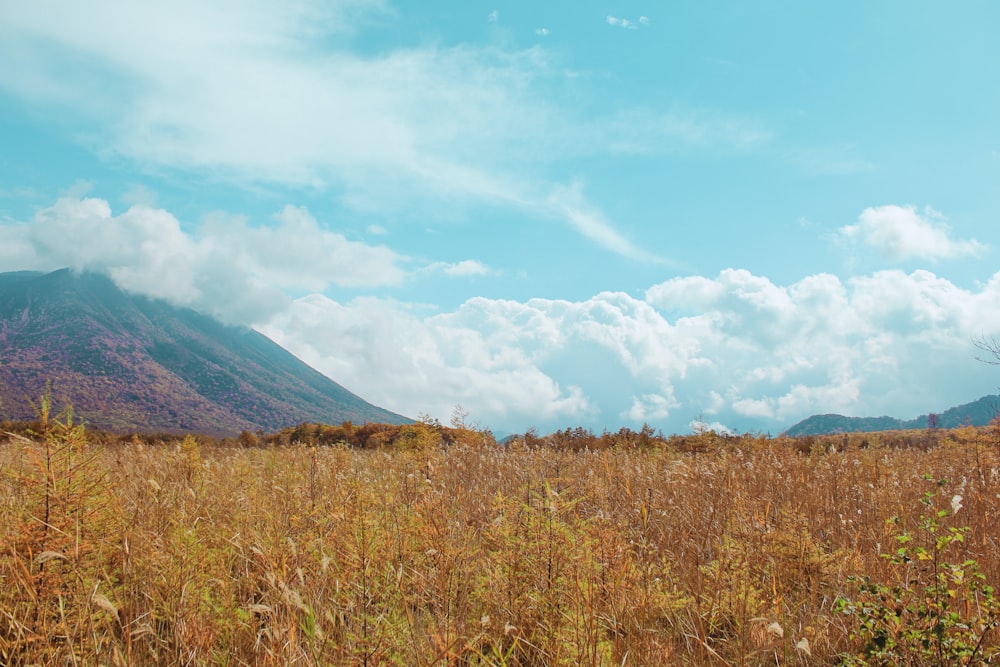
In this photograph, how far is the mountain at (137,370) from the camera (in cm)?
11531

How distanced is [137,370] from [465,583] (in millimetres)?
158338

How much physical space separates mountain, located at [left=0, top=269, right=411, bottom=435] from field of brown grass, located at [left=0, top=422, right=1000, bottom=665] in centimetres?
11012

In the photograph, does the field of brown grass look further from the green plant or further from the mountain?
the mountain

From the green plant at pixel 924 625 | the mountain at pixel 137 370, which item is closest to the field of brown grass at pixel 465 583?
the green plant at pixel 924 625

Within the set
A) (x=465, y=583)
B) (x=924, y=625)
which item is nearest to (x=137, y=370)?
(x=465, y=583)

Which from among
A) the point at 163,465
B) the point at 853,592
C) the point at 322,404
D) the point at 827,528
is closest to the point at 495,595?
the point at 853,592

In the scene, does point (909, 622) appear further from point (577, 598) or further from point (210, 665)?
point (210, 665)

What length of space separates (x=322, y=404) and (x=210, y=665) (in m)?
158

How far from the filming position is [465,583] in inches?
130

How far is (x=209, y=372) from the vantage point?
14550 centimetres

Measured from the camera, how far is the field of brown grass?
269 cm

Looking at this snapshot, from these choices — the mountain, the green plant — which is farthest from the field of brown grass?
the mountain

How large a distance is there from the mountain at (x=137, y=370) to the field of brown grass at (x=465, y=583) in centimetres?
11012

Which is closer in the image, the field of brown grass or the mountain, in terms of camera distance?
the field of brown grass
